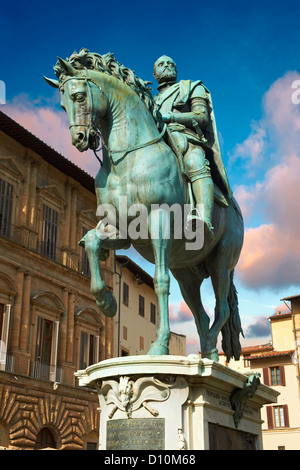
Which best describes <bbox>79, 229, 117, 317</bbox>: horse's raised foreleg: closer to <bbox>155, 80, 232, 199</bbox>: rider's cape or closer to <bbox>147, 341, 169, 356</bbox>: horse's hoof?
<bbox>147, 341, 169, 356</bbox>: horse's hoof

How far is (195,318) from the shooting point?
6.39m

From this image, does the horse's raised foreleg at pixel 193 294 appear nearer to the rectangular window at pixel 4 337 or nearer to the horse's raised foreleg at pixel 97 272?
the horse's raised foreleg at pixel 97 272

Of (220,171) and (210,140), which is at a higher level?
(210,140)

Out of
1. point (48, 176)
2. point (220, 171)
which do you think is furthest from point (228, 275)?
point (48, 176)

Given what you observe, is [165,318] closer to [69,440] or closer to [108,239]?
[108,239]

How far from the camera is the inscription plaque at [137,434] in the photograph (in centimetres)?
452

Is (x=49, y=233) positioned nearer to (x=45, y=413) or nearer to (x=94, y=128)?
(x=45, y=413)

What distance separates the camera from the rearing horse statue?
5109mm

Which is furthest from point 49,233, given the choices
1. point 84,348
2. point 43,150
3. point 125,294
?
point 125,294

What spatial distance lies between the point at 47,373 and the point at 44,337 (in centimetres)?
144

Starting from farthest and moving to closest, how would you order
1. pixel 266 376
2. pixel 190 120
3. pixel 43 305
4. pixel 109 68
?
pixel 266 376, pixel 43 305, pixel 190 120, pixel 109 68

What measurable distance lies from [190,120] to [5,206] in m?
18.3

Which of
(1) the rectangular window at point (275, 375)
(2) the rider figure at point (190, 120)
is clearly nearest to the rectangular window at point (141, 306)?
(1) the rectangular window at point (275, 375)

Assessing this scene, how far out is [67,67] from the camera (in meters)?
5.18
